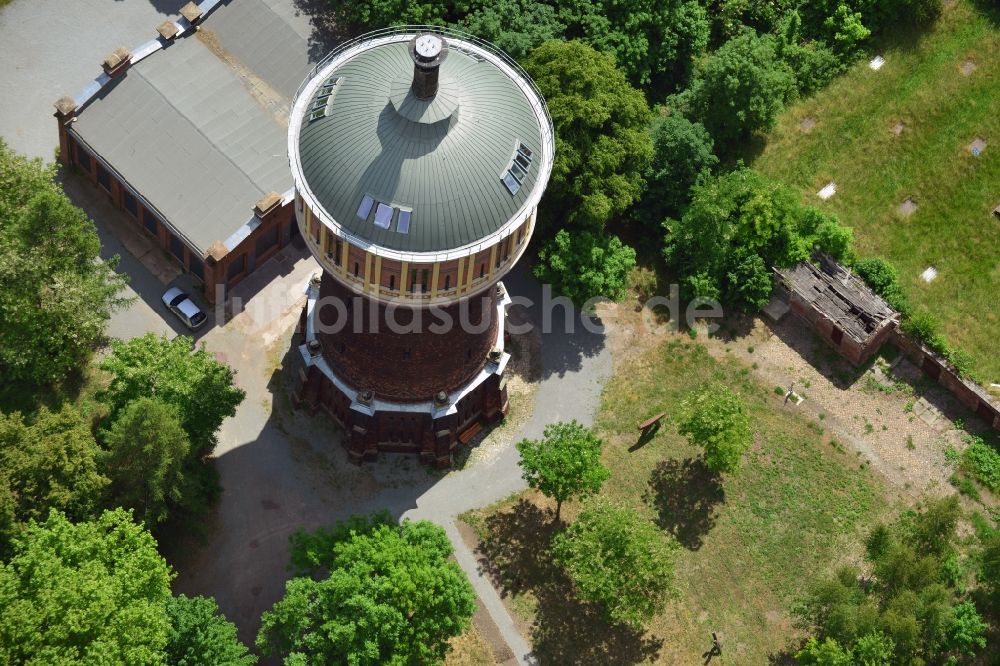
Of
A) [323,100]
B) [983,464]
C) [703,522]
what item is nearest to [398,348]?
[323,100]

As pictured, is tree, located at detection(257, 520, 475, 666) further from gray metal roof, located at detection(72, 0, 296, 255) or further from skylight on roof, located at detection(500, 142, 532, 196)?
gray metal roof, located at detection(72, 0, 296, 255)

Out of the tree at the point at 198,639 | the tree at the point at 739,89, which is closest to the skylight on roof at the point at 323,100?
the tree at the point at 198,639

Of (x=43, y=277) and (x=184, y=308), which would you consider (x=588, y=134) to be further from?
(x=43, y=277)

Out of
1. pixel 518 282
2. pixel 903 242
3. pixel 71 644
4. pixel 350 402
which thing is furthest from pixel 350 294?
pixel 903 242

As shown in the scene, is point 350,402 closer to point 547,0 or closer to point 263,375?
point 263,375

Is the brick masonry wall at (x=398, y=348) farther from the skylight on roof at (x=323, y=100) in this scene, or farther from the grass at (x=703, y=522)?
the skylight on roof at (x=323, y=100)

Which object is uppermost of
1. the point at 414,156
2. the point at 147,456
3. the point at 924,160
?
the point at 414,156

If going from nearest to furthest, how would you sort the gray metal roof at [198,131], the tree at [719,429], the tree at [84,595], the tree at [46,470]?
the tree at [84,595] → the tree at [46,470] → the tree at [719,429] → the gray metal roof at [198,131]
